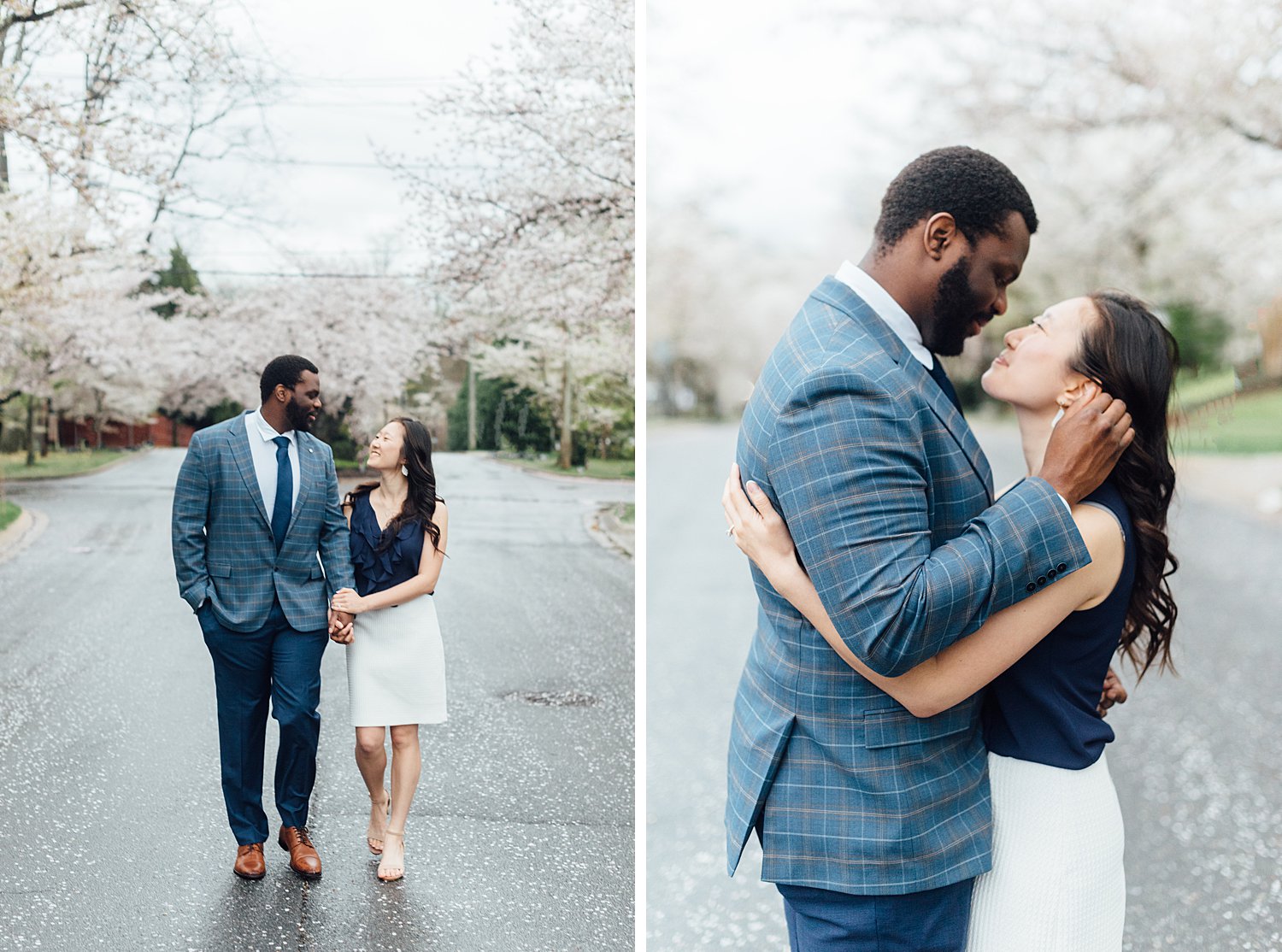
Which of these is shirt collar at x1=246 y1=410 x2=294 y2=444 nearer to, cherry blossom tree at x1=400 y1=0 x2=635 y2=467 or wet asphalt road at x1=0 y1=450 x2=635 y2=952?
wet asphalt road at x1=0 y1=450 x2=635 y2=952

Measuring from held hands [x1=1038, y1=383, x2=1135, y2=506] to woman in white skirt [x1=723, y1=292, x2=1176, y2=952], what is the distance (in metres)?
0.07

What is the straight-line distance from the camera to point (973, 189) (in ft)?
4.45

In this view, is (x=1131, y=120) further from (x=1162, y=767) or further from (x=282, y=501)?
(x=282, y=501)

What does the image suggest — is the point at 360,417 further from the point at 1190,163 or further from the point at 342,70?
the point at 1190,163

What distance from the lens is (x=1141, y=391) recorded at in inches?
56.9

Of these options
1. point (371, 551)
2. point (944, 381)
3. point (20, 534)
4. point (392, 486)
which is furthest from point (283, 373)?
point (944, 381)

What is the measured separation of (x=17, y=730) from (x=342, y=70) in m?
1.93

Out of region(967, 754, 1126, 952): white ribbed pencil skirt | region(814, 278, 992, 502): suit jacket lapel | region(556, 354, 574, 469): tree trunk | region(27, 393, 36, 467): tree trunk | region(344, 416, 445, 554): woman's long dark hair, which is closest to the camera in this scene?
region(814, 278, 992, 502): suit jacket lapel

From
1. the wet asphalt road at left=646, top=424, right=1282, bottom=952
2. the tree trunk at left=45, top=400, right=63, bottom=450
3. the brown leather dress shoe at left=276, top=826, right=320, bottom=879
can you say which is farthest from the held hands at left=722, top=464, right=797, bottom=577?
the tree trunk at left=45, top=400, right=63, bottom=450

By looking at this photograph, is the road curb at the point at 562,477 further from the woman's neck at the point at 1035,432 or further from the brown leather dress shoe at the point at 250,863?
the woman's neck at the point at 1035,432

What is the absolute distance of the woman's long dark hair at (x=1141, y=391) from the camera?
144 cm

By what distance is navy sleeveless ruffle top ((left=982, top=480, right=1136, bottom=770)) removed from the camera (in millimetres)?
1440

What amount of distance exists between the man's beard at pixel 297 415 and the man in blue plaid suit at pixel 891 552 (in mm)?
1438

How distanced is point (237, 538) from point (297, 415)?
A: 1.08ft
